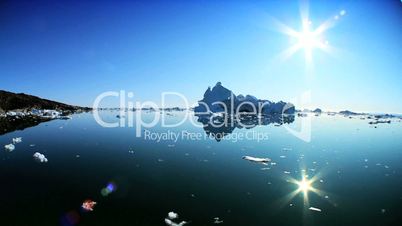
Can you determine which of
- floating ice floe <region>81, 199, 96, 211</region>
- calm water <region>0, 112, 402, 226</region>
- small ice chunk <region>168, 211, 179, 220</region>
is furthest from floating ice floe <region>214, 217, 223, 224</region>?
floating ice floe <region>81, 199, 96, 211</region>

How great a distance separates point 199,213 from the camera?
7.91 metres

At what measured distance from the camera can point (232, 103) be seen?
2926 inches

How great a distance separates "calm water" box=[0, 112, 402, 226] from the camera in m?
7.75

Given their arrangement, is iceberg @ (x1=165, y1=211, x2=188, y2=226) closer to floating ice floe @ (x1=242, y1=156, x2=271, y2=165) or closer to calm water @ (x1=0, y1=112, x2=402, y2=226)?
calm water @ (x1=0, y1=112, x2=402, y2=226)

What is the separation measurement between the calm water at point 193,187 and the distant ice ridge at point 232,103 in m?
58.3

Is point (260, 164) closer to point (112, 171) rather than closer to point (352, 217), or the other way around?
point (352, 217)

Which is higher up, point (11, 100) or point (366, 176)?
point (11, 100)

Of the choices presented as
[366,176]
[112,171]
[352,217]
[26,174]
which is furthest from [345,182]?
[26,174]

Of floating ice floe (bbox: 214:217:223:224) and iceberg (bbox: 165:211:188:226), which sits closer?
iceberg (bbox: 165:211:188:226)

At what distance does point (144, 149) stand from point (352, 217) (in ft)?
44.8

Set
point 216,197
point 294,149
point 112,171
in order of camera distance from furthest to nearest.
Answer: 1. point 294,149
2. point 112,171
3. point 216,197

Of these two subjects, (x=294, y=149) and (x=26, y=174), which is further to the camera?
(x=294, y=149)

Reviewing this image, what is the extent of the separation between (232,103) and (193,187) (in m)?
65.0

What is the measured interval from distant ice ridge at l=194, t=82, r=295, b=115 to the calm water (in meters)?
58.3
